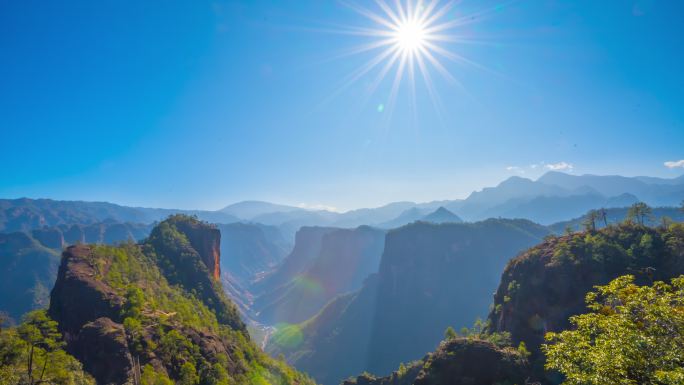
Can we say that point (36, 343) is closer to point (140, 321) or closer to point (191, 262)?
point (140, 321)

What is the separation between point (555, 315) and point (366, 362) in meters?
125

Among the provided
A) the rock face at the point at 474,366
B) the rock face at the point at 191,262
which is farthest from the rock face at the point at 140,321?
the rock face at the point at 474,366

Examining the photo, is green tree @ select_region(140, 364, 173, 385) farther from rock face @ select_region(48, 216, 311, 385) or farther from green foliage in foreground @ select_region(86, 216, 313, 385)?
rock face @ select_region(48, 216, 311, 385)

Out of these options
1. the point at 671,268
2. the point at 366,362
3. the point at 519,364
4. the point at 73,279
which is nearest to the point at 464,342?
the point at 519,364

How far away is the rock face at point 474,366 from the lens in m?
38.2

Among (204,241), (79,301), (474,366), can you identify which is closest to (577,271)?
(474,366)

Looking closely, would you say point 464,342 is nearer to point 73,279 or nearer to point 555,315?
point 555,315

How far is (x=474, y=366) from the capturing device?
132 feet

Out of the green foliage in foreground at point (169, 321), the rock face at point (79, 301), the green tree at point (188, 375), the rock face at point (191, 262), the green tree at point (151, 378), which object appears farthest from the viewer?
the rock face at point (191, 262)

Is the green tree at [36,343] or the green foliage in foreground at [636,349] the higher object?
the green foliage in foreground at [636,349]

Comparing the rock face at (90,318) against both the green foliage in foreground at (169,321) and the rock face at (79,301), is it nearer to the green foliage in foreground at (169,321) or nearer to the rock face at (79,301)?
the rock face at (79,301)

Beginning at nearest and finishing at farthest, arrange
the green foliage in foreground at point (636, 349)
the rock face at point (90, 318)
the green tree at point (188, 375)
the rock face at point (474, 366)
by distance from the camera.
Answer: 1. the green foliage in foreground at point (636, 349)
2. the rock face at point (474, 366)
3. the rock face at point (90, 318)
4. the green tree at point (188, 375)

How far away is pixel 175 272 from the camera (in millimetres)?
101312

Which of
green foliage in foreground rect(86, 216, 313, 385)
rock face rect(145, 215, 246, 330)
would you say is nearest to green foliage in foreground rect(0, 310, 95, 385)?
green foliage in foreground rect(86, 216, 313, 385)
